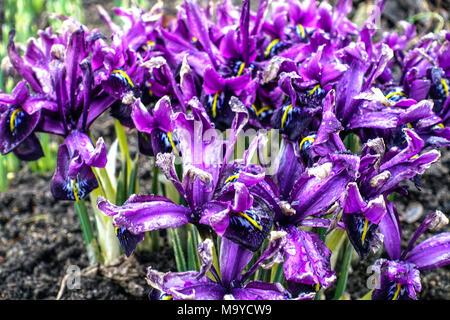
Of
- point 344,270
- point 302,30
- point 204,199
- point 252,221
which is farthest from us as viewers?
point 302,30

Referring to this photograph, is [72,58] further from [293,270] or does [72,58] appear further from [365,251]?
[365,251]

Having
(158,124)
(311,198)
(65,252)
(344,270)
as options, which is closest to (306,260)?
(311,198)

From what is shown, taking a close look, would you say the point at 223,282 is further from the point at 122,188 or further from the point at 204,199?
the point at 122,188

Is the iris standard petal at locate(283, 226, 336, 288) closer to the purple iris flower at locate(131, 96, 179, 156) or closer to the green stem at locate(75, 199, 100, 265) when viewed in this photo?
the purple iris flower at locate(131, 96, 179, 156)

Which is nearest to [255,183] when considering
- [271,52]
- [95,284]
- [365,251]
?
[365,251]

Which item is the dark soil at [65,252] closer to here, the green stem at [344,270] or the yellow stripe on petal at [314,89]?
the green stem at [344,270]

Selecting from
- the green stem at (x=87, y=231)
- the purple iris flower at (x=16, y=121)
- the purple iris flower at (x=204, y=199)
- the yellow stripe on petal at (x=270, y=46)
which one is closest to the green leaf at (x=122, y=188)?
the green stem at (x=87, y=231)

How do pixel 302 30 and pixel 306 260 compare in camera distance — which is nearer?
pixel 306 260

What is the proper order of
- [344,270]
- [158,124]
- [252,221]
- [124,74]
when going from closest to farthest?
[252,221], [158,124], [124,74], [344,270]
